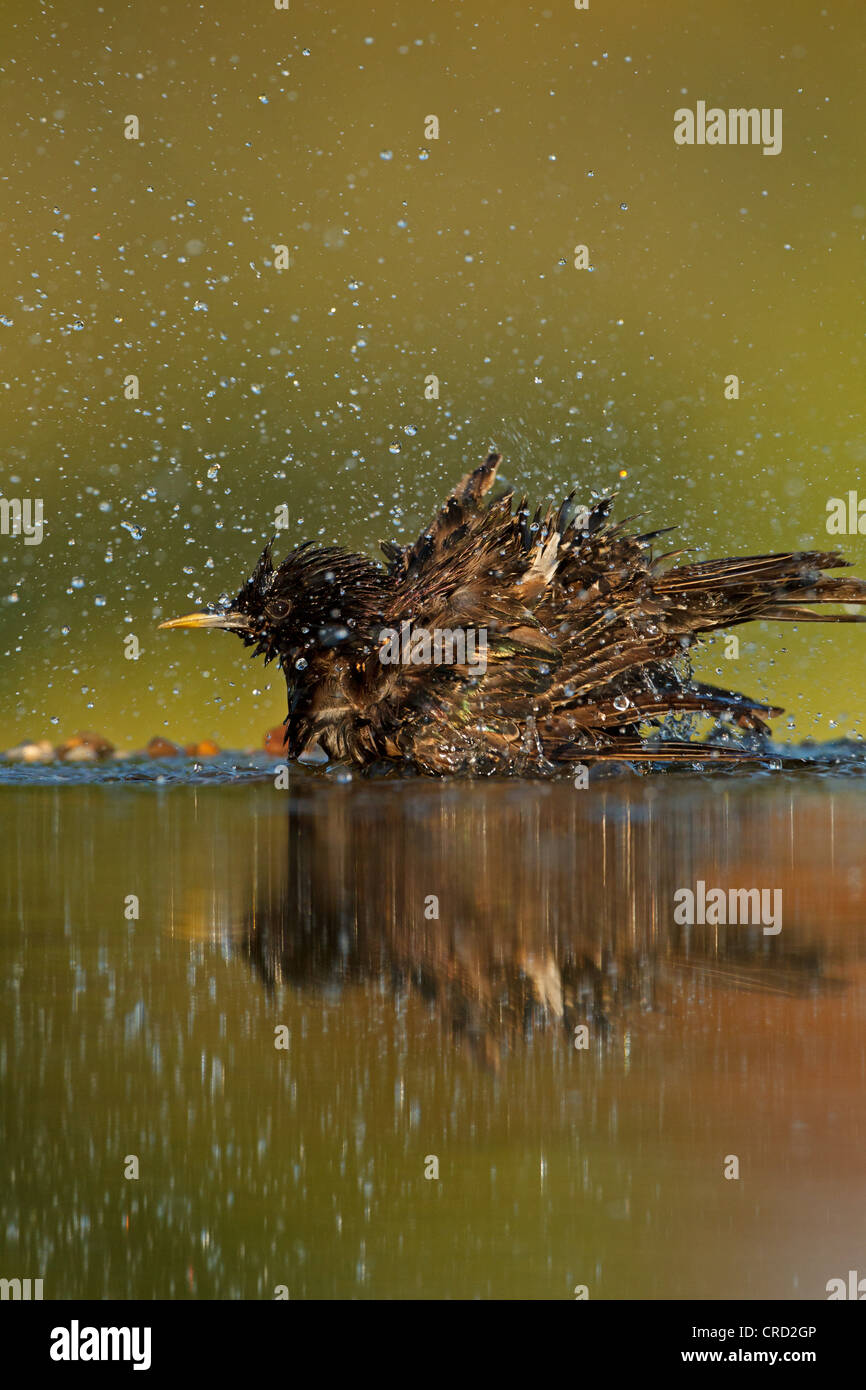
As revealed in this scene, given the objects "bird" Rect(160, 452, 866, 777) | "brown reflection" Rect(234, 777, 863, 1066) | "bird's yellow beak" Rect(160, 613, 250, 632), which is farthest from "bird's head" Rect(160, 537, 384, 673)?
"brown reflection" Rect(234, 777, 863, 1066)

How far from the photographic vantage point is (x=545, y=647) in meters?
3.83

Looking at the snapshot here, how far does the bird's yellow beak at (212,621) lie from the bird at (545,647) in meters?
0.35

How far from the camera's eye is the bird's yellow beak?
14.4ft

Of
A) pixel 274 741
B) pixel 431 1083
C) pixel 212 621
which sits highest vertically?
pixel 212 621

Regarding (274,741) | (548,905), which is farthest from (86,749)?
(548,905)

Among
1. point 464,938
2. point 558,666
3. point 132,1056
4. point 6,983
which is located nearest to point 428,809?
point 558,666

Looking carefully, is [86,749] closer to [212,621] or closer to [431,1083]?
[212,621]

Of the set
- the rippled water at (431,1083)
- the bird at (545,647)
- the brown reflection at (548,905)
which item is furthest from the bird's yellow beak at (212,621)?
the rippled water at (431,1083)

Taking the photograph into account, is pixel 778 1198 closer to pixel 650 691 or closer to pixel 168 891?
pixel 168 891

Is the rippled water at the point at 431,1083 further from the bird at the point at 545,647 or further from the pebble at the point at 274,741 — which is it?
the pebble at the point at 274,741

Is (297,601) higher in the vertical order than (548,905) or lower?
higher

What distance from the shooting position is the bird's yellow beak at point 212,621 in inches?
173

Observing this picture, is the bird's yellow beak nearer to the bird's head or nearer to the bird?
the bird's head

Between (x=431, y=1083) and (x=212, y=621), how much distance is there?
325cm
